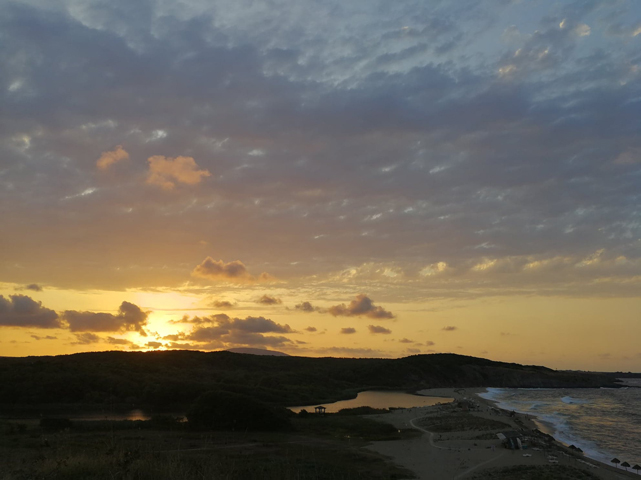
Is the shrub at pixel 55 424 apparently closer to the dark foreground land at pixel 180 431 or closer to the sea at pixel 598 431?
the dark foreground land at pixel 180 431

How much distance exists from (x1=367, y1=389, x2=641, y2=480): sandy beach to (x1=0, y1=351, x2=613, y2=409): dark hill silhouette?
2450 centimetres

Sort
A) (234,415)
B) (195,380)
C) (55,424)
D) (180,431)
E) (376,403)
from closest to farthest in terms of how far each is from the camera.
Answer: (55,424)
(180,431)
(234,415)
(376,403)
(195,380)

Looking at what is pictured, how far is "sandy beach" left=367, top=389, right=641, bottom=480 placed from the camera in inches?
984

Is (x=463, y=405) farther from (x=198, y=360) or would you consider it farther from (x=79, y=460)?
(x=198, y=360)

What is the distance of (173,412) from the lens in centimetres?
5903

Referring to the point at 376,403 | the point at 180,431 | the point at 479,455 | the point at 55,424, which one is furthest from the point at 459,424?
the point at 376,403

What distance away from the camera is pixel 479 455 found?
3062cm

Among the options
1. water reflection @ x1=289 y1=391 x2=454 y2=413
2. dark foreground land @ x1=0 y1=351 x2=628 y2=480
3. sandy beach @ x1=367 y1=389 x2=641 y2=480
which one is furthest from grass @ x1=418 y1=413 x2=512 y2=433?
water reflection @ x1=289 y1=391 x2=454 y2=413

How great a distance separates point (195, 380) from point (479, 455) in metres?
62.2

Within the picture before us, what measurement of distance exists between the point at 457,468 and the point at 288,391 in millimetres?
59783

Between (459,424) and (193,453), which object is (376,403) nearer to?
(459,424)

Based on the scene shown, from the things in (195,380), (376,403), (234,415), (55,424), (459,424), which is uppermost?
(234,415)

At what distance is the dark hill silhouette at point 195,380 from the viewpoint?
66125 millimetres

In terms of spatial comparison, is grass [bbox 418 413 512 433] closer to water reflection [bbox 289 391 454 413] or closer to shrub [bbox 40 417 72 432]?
water reflection [bbox 289 391 454 413]
